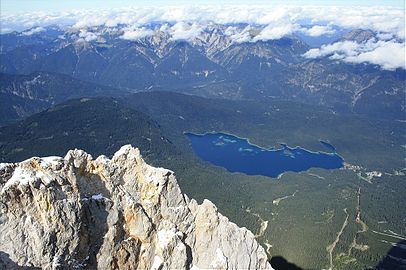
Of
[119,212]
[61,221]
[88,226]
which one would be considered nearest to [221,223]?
[119,212]

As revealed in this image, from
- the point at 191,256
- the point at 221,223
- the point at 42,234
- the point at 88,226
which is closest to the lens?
the point at 42,234

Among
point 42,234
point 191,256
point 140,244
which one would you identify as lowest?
point 191,256

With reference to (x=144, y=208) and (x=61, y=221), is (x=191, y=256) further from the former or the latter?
(x=61, y=221)

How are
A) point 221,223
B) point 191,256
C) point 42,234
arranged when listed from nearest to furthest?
1. point 42,234
2. point 191,256
3. point 221,223

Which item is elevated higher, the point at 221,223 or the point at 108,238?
the point at 108,238

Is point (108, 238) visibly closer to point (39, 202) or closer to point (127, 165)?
point (39, 202)

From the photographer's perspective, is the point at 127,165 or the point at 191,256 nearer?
the point at 191,256
